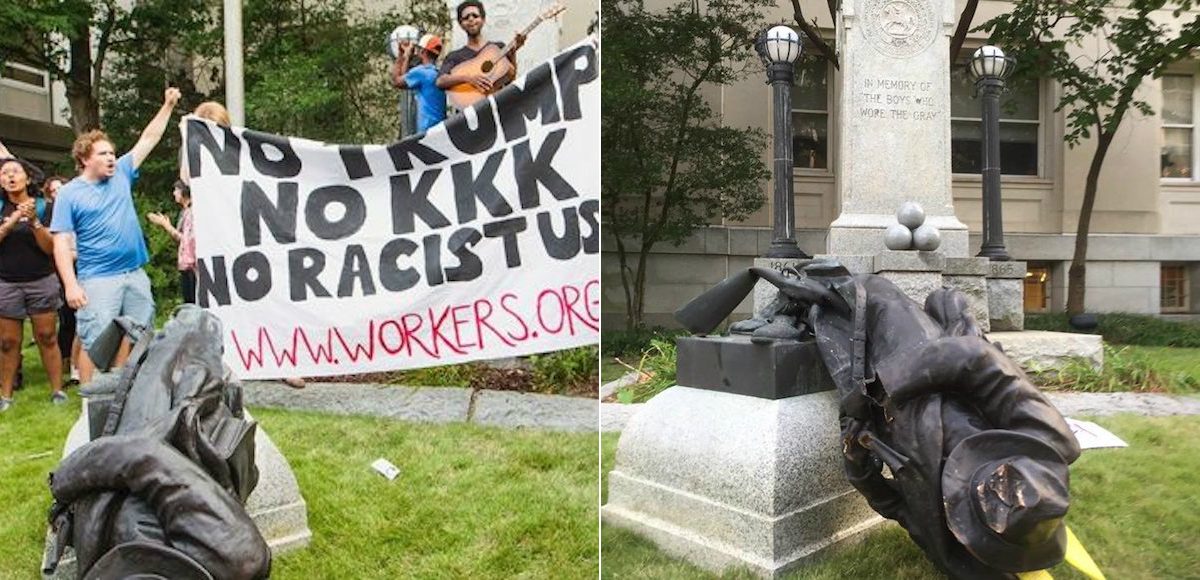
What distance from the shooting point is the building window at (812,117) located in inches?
415

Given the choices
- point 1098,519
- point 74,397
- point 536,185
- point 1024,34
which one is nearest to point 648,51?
point 1024,34

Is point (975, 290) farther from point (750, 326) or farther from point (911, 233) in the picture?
point (750, 326)

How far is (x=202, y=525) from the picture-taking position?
1.63 metres

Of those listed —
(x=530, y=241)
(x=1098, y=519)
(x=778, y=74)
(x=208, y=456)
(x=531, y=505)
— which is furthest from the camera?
(x=778, y=74)

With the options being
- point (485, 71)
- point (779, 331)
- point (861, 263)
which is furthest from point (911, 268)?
point (779, 331)

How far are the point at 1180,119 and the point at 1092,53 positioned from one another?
1.61 meters

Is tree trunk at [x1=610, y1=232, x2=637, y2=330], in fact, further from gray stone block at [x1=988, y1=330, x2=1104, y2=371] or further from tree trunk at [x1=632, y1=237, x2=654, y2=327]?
gray stone block at [x1=988, y1=330, x2=1104, y2=371]

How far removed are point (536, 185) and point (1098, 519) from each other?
268 centimetres

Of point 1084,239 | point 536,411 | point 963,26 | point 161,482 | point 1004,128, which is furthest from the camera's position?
point 1004,128

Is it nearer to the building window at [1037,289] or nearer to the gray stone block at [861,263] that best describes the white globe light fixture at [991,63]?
the building window at [1037,289]

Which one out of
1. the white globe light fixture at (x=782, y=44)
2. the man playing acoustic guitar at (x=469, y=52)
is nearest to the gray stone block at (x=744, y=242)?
the white globe light fixture at (x=782, y=44)

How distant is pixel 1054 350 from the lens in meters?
5.86

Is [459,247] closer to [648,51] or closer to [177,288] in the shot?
[648,51]

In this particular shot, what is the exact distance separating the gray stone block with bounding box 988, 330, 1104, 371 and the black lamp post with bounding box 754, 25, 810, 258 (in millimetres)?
1777
